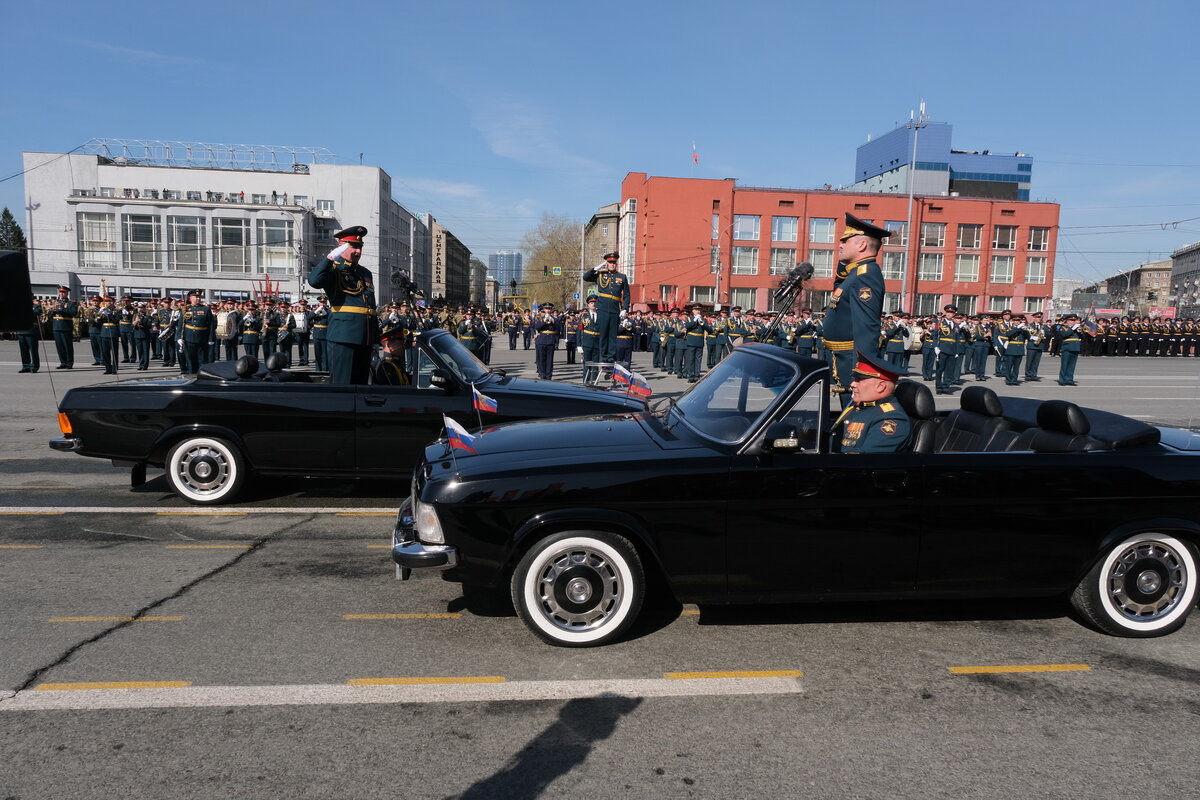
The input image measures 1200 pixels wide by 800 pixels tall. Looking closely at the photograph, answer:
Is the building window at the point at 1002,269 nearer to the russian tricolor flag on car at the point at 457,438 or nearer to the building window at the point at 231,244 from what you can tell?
the building window at the point at 231,244

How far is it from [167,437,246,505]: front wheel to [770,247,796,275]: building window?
7097 cm

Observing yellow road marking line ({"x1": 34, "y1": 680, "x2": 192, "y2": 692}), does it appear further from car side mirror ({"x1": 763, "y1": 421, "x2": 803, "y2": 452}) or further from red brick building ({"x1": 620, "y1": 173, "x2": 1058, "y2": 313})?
red brick building ({"x1": 620, "y1": 173, "x2": 1058, "y2": 313})

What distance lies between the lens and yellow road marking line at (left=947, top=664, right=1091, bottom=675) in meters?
3.70

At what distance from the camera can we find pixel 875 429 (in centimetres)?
420

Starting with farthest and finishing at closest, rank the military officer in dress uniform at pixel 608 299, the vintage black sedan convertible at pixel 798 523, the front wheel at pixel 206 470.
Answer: the military officer in dress uniform at pixel 608 299 → the front wheel at pixel 206 470 → the vintage black sedan convertible at pixel 798 523

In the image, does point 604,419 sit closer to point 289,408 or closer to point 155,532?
point 289,408

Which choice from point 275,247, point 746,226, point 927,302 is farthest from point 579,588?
point 927,302

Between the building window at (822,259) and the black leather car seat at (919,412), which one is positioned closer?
the black leather car seat at (919,412)

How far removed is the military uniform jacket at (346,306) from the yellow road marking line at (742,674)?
5266 mm

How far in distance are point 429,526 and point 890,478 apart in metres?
2.25

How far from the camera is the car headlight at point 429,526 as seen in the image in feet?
12.6

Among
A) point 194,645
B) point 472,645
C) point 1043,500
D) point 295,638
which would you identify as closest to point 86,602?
point 194,645

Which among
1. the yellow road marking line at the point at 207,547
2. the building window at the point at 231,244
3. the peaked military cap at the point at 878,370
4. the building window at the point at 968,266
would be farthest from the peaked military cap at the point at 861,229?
the building window at the point at 968,266

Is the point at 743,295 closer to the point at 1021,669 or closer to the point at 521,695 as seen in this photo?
the point at 1021,669
